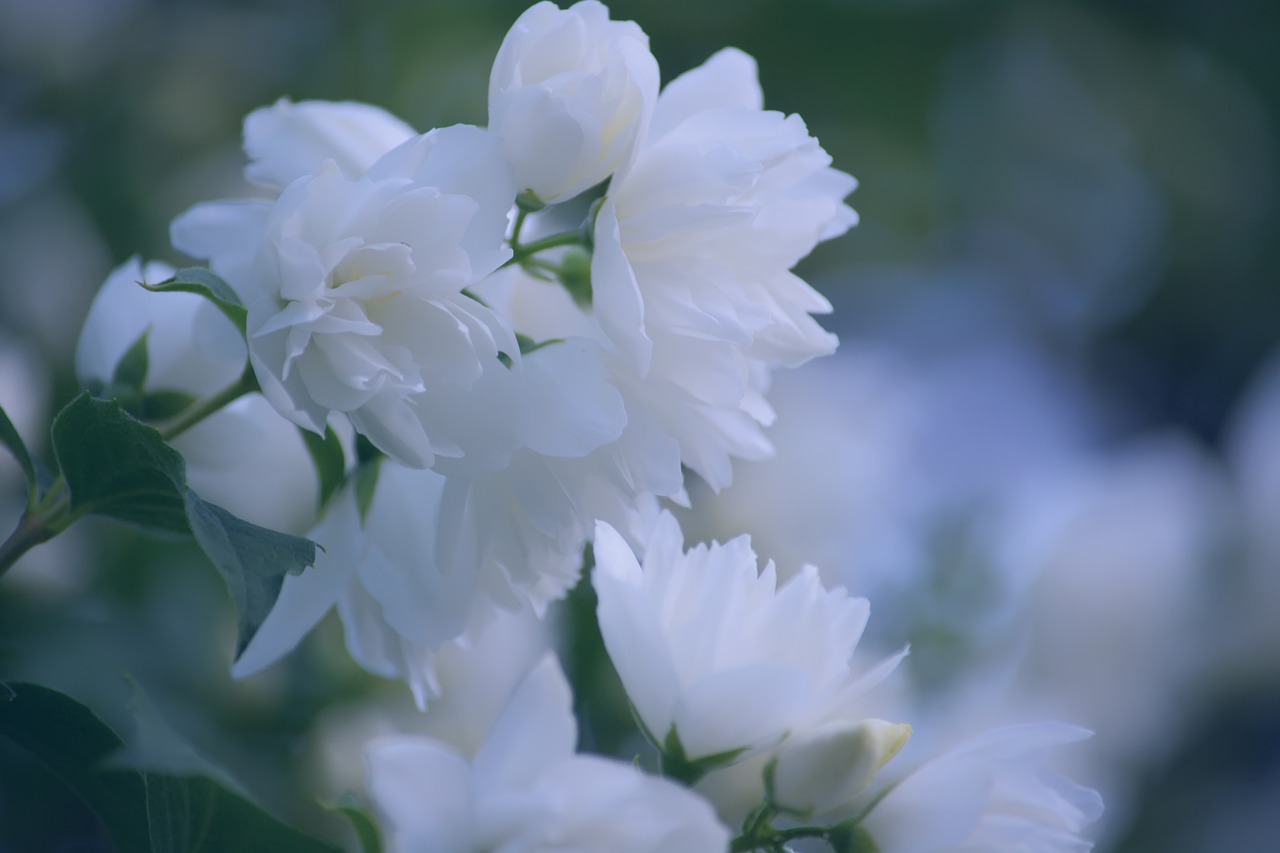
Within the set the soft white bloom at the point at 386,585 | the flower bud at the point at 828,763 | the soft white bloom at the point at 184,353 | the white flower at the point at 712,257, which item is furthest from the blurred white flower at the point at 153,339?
the flower bud at the point at 828,763

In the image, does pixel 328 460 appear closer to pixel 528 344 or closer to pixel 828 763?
pixel 528 344

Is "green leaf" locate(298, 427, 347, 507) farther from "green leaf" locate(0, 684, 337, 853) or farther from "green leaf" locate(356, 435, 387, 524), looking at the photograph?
"green leaf" locate(0, 684, 337, 853)

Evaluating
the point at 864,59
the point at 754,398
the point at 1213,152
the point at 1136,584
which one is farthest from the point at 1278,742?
the point at 754,398

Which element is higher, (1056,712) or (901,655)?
(901,655)

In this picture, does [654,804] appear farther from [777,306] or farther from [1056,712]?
[1056,712]

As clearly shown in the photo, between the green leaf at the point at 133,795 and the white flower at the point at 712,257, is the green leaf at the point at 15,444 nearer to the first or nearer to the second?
the green leaf at the point at 133,795

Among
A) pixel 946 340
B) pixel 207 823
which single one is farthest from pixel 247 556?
pixel 946 340
